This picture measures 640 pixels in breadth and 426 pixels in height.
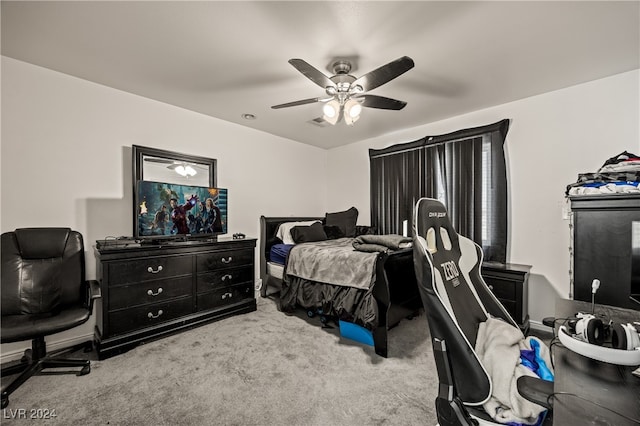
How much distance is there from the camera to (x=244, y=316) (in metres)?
3.23

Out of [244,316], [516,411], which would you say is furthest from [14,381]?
[516,411]

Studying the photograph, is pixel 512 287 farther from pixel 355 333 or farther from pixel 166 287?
pixel 166 287

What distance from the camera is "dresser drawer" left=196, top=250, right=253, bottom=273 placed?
2.93 metres

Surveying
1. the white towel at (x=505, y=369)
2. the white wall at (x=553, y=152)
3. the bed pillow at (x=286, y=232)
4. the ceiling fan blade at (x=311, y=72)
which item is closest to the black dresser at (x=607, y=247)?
the white wall at (x=553, y=152)

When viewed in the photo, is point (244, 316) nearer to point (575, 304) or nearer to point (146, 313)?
point (146, 313)

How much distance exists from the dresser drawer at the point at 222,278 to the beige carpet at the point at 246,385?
52cm

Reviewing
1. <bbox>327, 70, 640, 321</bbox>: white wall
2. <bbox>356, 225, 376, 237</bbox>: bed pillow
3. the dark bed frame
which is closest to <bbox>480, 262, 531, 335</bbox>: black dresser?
<bbox>327, 70, 640, 321</bbox>: white wall

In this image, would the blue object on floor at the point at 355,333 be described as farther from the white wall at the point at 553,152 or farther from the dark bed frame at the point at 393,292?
the white wall at the point at 553,152

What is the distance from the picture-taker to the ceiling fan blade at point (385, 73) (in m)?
1.74

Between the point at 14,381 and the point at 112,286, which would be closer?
the point at 14,381

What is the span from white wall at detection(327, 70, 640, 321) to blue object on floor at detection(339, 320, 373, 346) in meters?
1.95

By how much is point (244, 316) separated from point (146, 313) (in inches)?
41.6

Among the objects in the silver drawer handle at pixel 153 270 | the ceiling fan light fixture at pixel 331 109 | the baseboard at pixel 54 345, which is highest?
the ceiling fan light fixture at pixel 331 109

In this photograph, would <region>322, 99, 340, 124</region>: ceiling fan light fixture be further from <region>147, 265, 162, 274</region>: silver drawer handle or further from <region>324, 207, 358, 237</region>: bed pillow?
<region>324, 207, 358, 237</region>: bed pillow
